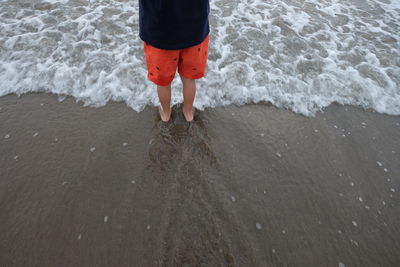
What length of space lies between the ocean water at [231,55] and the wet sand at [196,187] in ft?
0.87

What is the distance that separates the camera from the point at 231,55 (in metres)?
3.52

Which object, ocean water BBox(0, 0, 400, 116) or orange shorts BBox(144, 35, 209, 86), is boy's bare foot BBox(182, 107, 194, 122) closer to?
ocean water BBox(0, 0, 400, 116)

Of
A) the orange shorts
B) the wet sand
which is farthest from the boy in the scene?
the wet sand

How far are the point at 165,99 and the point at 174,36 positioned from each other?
771mm

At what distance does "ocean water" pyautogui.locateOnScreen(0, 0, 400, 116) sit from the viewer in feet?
9.73

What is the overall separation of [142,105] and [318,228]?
2.21 metres

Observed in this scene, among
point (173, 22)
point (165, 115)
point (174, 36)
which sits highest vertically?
point (173, 22)

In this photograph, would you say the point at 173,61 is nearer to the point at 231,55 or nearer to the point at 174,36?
the point at 174,36

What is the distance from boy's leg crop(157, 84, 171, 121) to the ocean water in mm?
278

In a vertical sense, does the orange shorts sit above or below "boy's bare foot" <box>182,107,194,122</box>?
above

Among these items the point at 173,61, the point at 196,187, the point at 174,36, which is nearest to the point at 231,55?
the point at 173,61

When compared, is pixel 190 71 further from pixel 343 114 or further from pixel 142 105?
pixel 343 114

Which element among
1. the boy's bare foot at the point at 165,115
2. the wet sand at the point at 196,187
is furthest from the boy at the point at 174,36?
the wet sand at the point at 196,187

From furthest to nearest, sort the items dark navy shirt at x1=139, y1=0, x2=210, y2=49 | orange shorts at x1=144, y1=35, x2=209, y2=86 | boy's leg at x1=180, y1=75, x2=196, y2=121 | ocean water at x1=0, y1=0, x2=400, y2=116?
ocean water at x1=0, y1=0, x2=400, y2=116 → boy's leg at x1=180, y1=75, x2=196, y2=121 → orange shorts at x1=144, y1=35, x2=209, y2=86 → dark navy shirt at x1=139, y1=0, x2=210, y2=49
